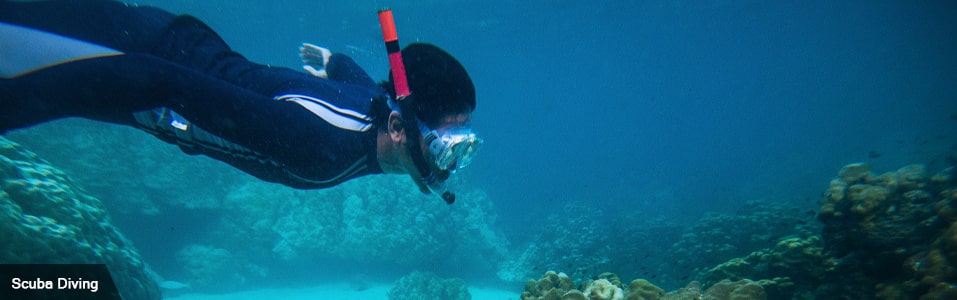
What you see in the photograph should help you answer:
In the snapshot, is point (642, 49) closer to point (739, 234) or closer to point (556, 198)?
point (556, 198)

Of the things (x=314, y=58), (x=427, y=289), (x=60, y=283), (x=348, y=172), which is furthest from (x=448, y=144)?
(x=427, y=289)

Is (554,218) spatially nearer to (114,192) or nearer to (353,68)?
(114,192)

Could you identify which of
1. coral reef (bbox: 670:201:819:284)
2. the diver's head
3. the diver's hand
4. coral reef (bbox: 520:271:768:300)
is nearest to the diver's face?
the diver's head

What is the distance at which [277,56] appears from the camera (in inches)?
1405

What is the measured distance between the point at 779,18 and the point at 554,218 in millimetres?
36884

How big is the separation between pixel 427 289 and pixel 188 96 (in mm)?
11963

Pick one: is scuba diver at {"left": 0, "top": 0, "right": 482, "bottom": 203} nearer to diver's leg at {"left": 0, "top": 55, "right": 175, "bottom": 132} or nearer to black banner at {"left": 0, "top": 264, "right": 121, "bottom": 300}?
diver's leg at {"left": 0, "top": 55, "right": 175, "bottom": 132}

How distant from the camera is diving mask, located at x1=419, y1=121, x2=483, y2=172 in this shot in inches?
82.4

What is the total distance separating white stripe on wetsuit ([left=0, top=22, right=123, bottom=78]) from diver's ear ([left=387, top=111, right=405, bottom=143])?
1.12 metres

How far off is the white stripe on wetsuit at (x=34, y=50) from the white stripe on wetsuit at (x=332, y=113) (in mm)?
679

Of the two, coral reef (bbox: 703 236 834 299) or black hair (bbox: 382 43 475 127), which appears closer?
A: black hair (bbox: 382 43 475 127)

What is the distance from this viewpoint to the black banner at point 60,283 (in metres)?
3.26

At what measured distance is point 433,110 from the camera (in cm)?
213

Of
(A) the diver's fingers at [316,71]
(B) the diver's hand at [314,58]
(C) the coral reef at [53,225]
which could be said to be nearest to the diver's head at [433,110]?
(A) the diver's fingers at [316,71]
